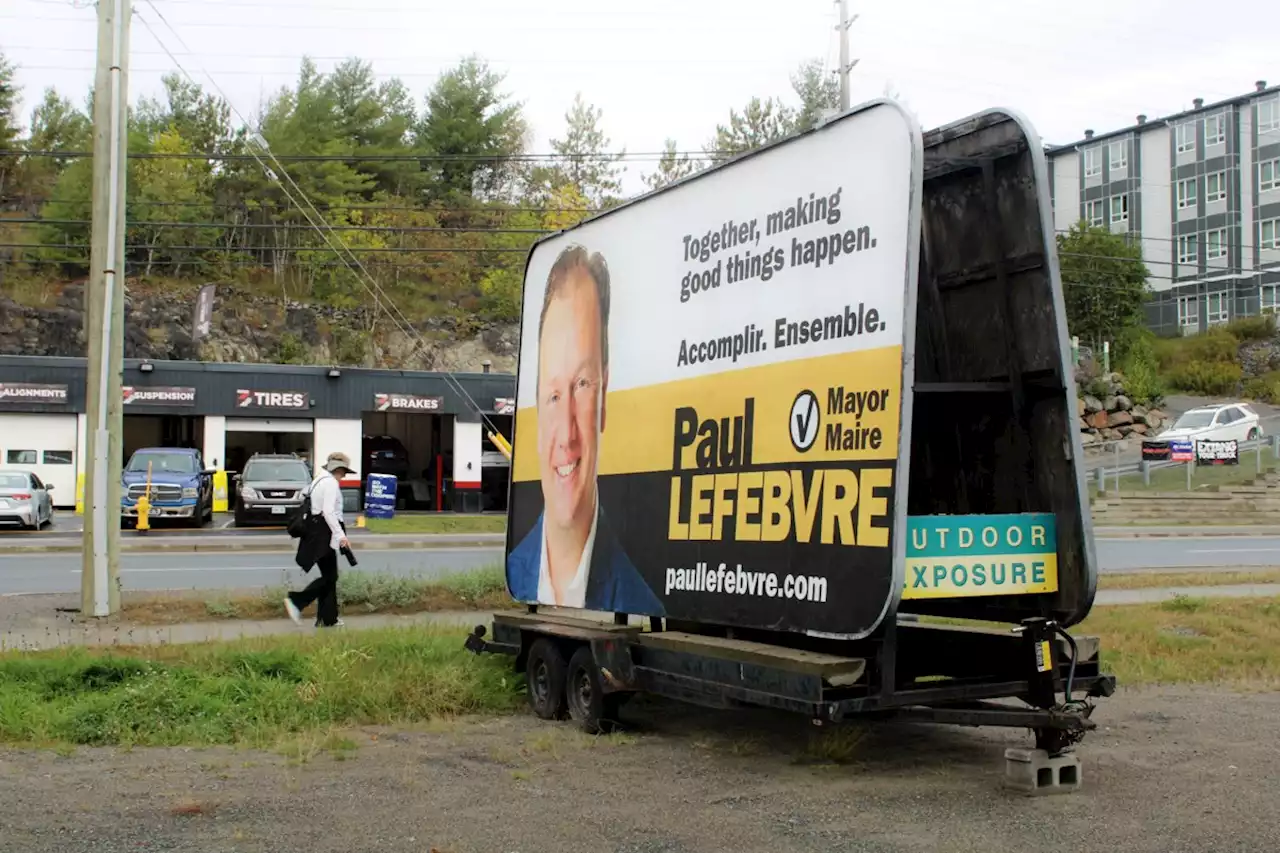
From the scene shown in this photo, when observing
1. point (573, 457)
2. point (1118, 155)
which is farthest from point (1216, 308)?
point (573, 457)

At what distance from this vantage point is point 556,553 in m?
9.45

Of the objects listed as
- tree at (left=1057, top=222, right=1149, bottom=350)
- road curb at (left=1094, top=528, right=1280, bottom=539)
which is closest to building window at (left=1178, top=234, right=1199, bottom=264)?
tree at (left=1057, top=222, right=1149, bottom=350)

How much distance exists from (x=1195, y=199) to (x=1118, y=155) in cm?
661

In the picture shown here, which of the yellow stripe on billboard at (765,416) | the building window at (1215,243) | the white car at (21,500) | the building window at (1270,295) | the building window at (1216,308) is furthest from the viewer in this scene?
the building window at (1216,308)

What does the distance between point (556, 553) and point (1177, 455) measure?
3858 cm

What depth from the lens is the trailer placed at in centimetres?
643

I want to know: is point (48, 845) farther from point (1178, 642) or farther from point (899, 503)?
point (1178, 642)

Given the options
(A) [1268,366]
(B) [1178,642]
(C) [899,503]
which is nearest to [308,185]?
(A) [1268,366]

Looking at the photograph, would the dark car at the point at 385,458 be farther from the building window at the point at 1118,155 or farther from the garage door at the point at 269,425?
the building window at the point at 1118,155

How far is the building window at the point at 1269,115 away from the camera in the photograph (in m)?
72.4

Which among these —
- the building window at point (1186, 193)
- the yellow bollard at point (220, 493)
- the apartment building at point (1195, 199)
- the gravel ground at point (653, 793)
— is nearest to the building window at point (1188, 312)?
the apartment building at point (1195, 199)

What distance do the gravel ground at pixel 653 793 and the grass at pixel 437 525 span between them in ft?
73.9

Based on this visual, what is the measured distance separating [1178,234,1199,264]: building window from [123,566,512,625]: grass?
235ft

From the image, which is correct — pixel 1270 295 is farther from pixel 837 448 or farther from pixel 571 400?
pixel 837 448
